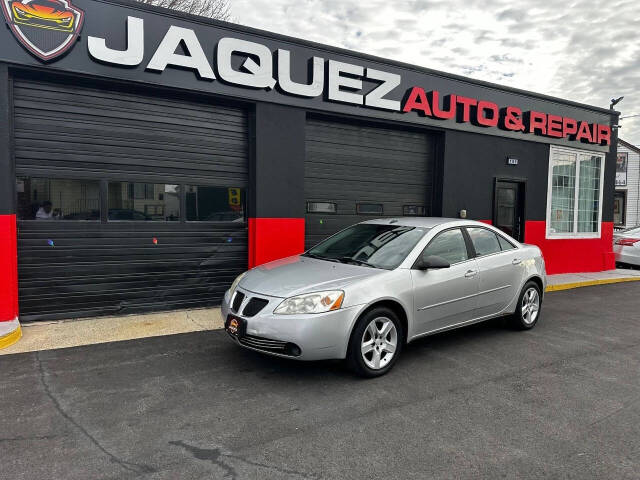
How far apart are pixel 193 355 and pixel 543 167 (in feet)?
32.4

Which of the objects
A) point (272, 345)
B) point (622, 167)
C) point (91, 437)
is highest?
point (622, 167)

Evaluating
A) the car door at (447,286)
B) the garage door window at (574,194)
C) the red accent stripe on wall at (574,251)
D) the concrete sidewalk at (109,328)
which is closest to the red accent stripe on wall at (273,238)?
the concrete sidewalk at (109,328)

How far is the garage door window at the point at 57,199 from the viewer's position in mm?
5961

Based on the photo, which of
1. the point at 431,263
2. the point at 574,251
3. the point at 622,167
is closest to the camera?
the point at 431,263

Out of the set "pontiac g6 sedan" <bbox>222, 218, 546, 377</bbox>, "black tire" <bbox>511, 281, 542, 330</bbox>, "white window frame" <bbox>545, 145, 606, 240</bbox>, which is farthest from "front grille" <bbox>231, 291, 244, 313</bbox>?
"white window frame" <bbox>545, 145, 606, 240</bbox>

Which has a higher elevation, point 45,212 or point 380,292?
point 45,212

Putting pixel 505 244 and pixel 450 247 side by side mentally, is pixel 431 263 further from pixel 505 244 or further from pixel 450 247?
pixel 505 244

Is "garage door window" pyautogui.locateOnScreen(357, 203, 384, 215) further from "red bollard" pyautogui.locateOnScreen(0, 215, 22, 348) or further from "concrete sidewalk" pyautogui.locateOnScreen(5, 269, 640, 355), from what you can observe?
"red bollard" pyautogui.locateOnScreen(0, 215, 22, 348)

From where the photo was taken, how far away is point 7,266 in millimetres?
5633

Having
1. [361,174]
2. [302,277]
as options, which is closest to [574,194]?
[361,174]

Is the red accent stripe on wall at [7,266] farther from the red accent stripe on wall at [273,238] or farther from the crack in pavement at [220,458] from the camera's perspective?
the crack in pavement at [220,458]

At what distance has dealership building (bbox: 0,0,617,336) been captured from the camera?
5945mm

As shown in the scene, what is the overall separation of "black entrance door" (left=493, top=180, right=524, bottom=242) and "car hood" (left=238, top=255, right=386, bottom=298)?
6.99m

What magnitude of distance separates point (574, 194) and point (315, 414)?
11047 mm
